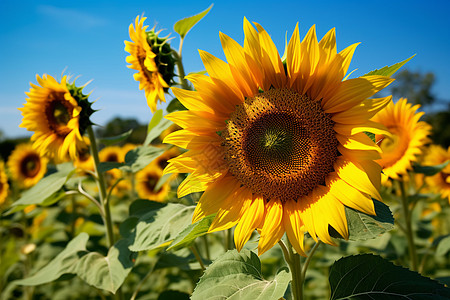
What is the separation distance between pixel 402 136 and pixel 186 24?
178 cm

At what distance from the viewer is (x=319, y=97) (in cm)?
128

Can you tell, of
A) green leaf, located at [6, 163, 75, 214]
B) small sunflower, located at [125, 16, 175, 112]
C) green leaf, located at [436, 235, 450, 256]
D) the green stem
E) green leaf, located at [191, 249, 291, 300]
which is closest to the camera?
green leaf, located at [191, 249, 291, 300]

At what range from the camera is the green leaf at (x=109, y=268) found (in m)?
1.95

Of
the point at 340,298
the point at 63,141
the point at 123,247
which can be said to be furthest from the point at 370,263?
the point at 63,141

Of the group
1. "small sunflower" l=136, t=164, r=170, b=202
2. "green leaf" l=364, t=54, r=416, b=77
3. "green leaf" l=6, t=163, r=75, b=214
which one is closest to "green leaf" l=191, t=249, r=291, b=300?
"green leaf" l=364, t=54, r=416, b=77

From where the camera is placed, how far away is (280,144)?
141cm

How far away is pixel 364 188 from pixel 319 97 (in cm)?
36

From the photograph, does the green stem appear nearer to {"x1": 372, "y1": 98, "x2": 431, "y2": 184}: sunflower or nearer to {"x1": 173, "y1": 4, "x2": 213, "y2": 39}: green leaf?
{"x1": 372, "y1": 98, "x2": 431, "y2": 184}: sunflower

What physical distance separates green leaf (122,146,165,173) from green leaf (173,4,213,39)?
2.44ft

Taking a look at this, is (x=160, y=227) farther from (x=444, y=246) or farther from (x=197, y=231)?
(x=444, y=246)

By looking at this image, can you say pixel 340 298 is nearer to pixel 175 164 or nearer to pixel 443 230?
pixel 175 164

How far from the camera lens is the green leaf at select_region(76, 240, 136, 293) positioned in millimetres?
1951

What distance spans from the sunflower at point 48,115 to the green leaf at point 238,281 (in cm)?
157

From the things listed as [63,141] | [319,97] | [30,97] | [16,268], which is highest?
[30,97]
